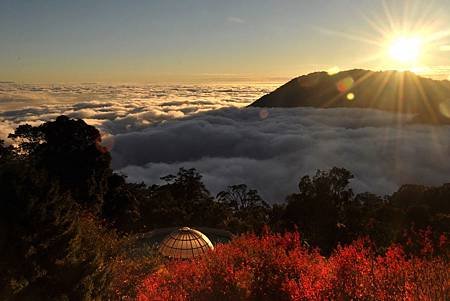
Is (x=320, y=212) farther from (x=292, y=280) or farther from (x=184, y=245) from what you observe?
(x=292, y=280)

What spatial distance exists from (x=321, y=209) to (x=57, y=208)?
31.7 metres

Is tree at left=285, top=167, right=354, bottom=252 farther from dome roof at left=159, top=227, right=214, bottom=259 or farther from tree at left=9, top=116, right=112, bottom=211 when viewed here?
tree at left=9, top=116, right=112, bottom=211

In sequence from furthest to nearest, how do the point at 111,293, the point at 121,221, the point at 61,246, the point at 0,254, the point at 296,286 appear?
the point at 121,221
the point at 111,293
the point at 296,286
the point at 61,246
the point at 0,254

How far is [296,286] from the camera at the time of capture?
59.7ft

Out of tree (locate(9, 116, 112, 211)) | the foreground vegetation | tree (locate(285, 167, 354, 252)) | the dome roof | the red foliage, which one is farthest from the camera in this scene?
tree (locate(285, 167, 354, 252))

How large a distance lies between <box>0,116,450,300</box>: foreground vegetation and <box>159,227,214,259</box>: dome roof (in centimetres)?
144

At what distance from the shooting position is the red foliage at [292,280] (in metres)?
16.7

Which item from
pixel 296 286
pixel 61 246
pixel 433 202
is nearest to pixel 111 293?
pixel 61 246

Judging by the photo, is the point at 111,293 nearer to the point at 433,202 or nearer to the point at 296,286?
the point at 296,286

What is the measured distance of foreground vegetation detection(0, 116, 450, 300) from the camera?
51.0 feet

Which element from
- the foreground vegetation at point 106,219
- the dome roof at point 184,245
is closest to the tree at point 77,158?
the foreground vegetation at point 106,219

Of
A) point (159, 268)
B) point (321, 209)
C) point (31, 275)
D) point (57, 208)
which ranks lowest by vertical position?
point (321, 209)

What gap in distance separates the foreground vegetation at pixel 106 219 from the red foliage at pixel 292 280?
434 millimetres

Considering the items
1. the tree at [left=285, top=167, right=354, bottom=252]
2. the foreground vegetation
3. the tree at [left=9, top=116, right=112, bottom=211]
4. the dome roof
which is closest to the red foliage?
the foreground vegetation
